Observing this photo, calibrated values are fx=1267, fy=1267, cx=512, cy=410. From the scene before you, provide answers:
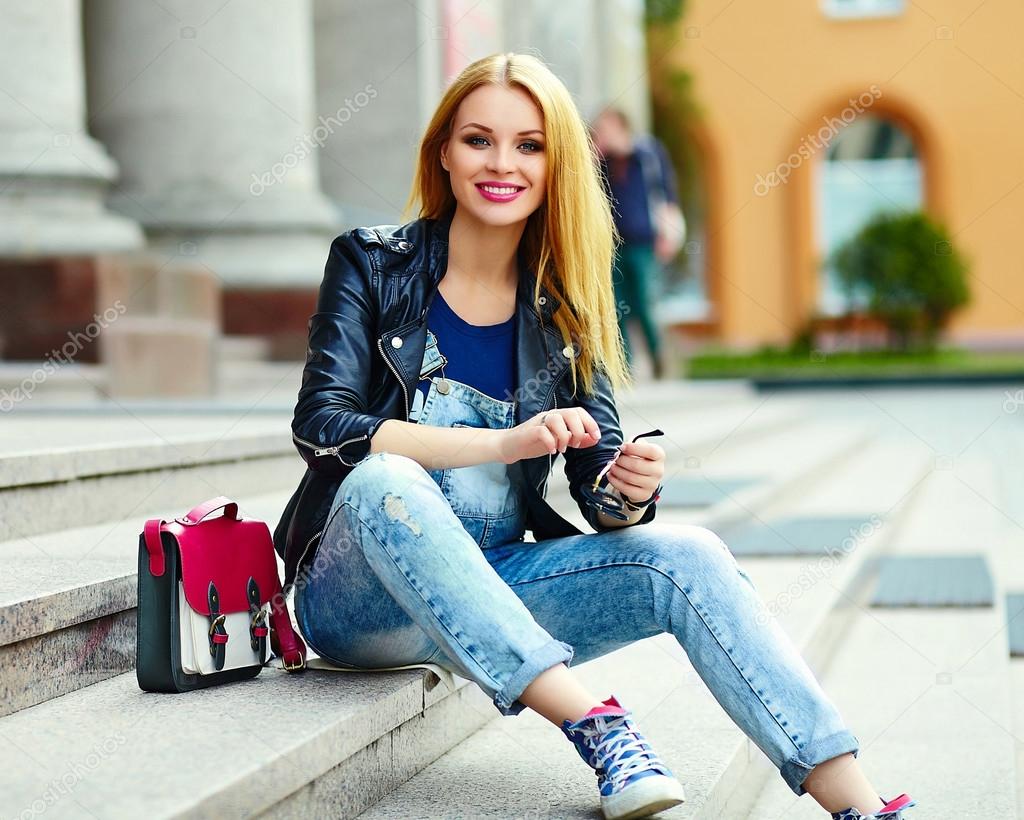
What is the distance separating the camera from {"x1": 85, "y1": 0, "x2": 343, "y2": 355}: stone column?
6199 mm

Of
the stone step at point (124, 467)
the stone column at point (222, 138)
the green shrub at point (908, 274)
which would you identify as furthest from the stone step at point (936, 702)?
the green shrub at point (908, 274)

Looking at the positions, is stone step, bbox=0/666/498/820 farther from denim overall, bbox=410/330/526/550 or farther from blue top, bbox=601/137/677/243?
blue top, bbox=601/137/677/243

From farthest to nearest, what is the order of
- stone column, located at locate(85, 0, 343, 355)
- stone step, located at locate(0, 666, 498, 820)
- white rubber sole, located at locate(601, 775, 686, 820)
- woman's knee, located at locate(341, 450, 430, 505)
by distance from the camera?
stone column, located at locate(85, 0, 343, 355), woman's knee, located at locate(341, 450, 430, 505), white rubber sole, located at locate(601, 775, 686, 820), stone step, located at locate(0, 666, 498, 820)

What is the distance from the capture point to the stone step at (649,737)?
1793 mm

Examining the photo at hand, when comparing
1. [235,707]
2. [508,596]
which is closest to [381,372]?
[508,596]

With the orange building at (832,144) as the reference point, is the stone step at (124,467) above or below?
below

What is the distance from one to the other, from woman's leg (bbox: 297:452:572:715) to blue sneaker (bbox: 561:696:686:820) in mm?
91

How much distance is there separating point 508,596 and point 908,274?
17067 millimetres

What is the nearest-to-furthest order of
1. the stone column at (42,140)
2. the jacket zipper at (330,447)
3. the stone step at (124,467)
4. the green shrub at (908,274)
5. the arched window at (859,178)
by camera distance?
the jacket zipper at (330,447), the stone step at (124,467), the stone column at (42,140), the green shrub at (908,274), the arched window at (859,178)

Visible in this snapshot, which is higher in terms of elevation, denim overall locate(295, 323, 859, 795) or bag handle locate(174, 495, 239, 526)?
bag handle locate(174, 495, 239, 526)

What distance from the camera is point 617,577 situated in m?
1.87

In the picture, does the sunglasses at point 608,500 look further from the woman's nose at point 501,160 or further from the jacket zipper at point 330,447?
the woman's nose at point 501,160

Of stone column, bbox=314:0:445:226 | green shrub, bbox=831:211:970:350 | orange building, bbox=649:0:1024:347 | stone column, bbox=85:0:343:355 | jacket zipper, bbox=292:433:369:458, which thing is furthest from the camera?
orange building, bbox=649:0:1024:347

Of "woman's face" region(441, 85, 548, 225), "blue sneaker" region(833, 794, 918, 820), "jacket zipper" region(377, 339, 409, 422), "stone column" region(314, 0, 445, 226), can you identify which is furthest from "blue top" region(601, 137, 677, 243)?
"blue sneaker" region(833, 794, 918, 820)
